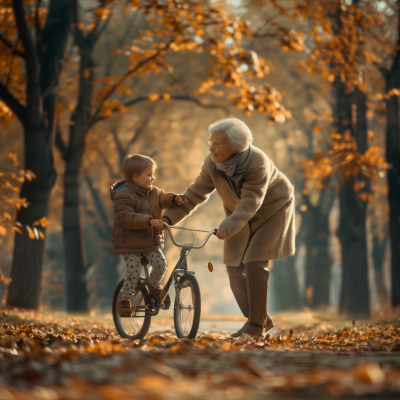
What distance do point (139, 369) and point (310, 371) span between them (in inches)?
34.8

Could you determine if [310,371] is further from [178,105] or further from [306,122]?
[306,122]

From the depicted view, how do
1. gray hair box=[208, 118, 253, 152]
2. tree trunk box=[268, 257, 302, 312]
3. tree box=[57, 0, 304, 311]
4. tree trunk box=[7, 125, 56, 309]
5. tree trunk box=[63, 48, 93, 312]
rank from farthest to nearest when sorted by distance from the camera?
tree trunk box=[268, 257, 302, 312] → tree trunk box=[63, 48, 93, 312] → tree box=[57, 0, 304, 311] → tree trunk box=[7, 125, 56, 309] → gray hair box=[208, 118, 253, 152]

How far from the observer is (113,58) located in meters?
14.9

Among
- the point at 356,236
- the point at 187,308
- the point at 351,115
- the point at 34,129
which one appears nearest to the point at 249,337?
the point at 187,308

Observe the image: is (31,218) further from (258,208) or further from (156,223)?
(258,208)

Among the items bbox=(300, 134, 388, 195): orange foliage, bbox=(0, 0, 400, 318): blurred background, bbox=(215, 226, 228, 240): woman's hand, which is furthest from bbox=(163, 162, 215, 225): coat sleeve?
bbox=(300, 134, 388, 195): orange foliage

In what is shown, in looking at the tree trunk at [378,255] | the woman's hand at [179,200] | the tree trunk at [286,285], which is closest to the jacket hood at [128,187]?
the woman's hand at [179,200]

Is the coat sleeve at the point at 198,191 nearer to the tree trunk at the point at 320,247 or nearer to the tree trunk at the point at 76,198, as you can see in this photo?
the tree trunk at the point at 76,198

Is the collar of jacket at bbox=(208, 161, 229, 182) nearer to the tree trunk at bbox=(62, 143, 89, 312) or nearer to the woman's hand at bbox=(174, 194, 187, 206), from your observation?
the woman's hand at bbox=(174, 194, 187, 206)

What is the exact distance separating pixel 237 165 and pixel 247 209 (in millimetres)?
450

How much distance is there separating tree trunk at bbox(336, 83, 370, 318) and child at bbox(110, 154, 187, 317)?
6433 mm

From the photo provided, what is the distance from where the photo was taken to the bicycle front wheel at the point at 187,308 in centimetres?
482

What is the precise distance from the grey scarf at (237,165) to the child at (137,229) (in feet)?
1.89

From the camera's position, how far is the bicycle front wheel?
482 cm
